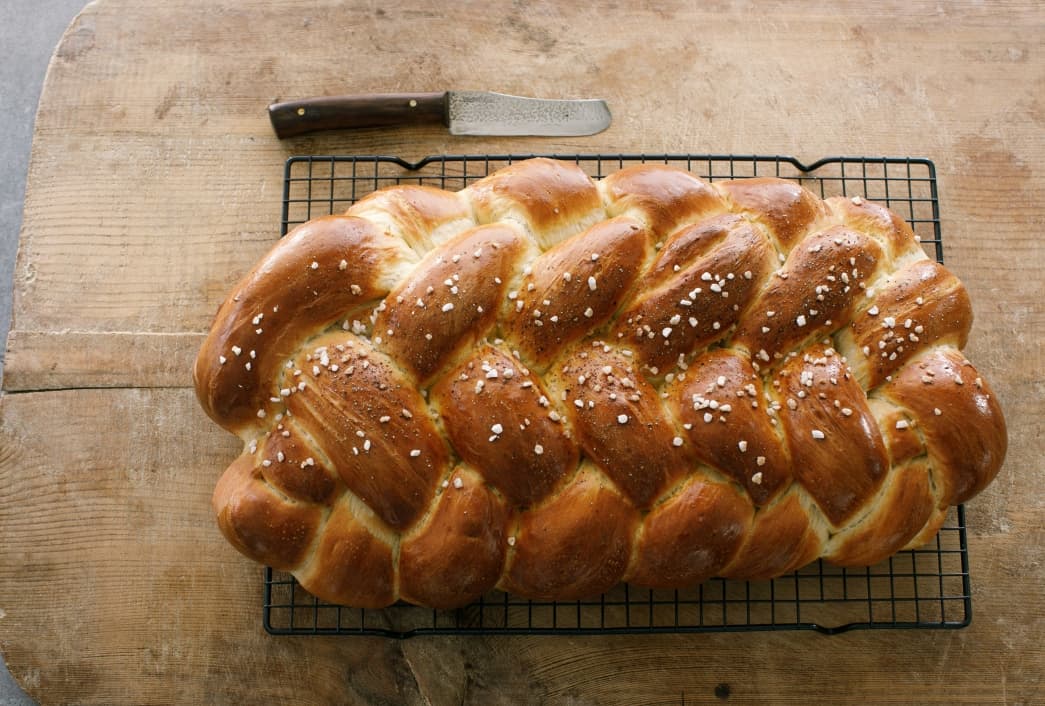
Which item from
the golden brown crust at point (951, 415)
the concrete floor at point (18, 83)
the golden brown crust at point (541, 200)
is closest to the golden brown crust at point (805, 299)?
the golden brown crust at point (951, 415)

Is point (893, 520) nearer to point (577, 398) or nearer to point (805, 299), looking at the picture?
point (805, 299)

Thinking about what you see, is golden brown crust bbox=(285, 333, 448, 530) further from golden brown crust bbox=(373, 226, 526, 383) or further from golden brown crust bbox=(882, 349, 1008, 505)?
golden brown crust bbox=(882, 349, 1008, 505)

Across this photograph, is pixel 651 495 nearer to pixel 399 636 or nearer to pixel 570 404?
pixel 570 404

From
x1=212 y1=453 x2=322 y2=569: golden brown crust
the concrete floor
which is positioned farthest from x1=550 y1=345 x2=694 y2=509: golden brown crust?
the concrete floor

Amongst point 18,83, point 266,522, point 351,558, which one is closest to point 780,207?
point 351,558

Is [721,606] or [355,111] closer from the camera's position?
[721,606]

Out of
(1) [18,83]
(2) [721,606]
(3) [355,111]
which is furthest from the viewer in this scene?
(1) [18,83]
